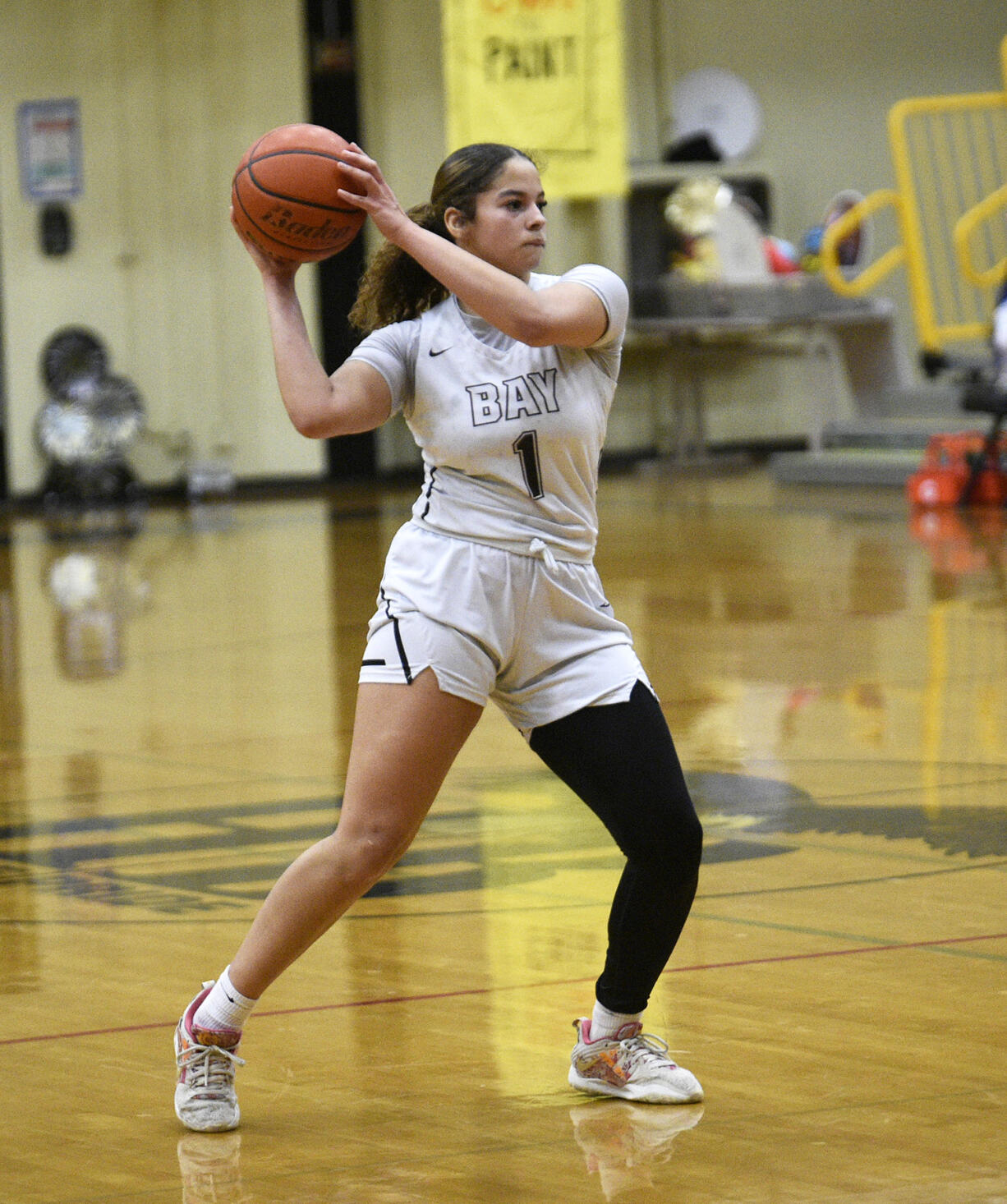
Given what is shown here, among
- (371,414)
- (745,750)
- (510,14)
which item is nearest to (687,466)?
(510,14)

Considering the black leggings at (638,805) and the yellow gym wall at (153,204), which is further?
the yellow gym wall at (153,204)

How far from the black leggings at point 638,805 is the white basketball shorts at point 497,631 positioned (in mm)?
37

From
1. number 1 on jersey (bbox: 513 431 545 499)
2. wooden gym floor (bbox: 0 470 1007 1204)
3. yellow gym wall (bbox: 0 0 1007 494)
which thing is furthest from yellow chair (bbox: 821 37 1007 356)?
number 1 on jersey (bbox: 513 431 545 499)

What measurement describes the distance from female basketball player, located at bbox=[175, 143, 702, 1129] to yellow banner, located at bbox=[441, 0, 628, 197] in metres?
9.69

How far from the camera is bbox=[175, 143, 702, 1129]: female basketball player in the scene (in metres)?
3.01

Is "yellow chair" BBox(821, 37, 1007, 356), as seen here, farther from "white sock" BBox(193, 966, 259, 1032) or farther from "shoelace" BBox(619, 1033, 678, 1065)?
"white sock" BBox(193, 966, 259, 1032)

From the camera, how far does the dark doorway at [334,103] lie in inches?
634

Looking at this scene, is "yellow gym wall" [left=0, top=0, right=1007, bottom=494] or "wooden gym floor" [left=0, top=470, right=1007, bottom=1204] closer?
"wooden gym floor" [left=0, top=470, right=1007, bottom=1204]

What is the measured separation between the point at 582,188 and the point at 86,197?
4480 millimetres

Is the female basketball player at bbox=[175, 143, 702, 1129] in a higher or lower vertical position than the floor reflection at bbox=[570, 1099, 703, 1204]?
higher

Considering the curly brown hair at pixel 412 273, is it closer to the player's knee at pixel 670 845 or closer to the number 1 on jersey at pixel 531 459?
the number 1 on jersey at pixel 531 459

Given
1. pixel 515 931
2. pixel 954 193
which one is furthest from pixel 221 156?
pixel 515 931

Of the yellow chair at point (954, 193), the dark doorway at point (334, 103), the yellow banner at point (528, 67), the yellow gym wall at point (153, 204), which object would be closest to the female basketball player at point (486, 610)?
the yellow banner at point (528, 67)

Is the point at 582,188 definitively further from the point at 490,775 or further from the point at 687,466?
the point at 490,775
